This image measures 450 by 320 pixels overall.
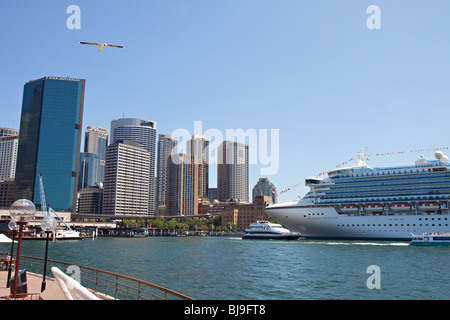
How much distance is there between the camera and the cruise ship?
284 ft

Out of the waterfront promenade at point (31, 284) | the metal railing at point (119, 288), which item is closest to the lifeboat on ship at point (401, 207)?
the metal railing at point (119, 288)

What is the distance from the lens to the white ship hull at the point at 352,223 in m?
85.6

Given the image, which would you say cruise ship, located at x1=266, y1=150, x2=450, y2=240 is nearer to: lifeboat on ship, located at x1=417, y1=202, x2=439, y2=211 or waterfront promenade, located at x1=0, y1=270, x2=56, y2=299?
lifeboat on ship, located at x1=417, y1=202, x2=439, y2=211

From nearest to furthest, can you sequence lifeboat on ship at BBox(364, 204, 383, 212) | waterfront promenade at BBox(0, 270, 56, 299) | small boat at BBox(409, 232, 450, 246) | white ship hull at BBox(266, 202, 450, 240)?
waterfront promenade at BBox(0, 270, 56, 299) < small boat at BBox(409, 232, 450, 246) < white ship hull at BBox(266, 202, 450, 240) < lifeboat on ship at BBox(364, 204, 383, 212)

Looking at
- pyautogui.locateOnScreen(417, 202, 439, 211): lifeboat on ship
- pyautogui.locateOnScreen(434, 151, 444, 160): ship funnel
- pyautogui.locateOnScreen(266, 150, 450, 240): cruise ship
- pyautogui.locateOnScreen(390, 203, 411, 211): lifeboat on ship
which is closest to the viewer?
pyautogui.locateOnScreen(417, 202, 439, 211): lifeboat on ship

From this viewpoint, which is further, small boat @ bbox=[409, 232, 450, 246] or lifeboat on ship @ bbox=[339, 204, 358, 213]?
lifeboat on ship @ bbox=[339, 204, 358, 213]

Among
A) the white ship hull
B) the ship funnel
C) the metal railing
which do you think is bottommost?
the metal railing

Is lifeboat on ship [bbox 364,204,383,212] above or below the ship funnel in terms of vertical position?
below

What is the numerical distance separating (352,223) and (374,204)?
7077 mm

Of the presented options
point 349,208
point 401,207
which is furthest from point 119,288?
point 401,207

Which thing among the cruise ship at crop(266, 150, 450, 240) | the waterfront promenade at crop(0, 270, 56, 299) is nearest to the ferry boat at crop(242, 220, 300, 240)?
the cruise ship at crop(266, 150, 450, 240)

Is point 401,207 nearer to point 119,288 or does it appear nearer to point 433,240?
point 433,240

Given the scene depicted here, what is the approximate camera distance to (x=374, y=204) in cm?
9175
